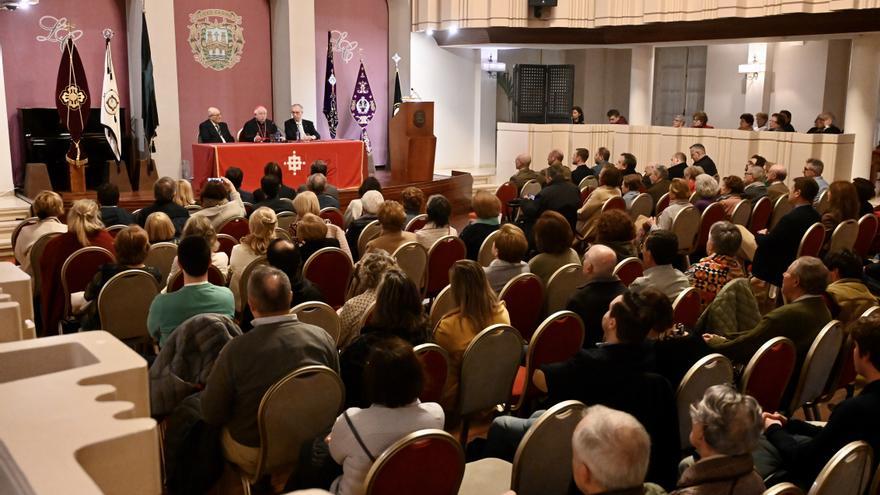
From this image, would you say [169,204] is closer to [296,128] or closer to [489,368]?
[489,368]

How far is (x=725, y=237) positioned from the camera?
4.81 metres

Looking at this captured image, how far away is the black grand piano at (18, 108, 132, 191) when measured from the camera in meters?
10.2

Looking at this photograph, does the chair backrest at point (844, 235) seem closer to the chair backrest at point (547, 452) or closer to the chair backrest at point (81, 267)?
the chair backrest at point (547, 452)

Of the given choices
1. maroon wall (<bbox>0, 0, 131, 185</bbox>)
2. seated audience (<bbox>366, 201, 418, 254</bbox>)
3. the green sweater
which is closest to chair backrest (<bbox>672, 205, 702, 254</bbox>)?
seated audience (<bbox>366, 201, 418, 254</bbox>)

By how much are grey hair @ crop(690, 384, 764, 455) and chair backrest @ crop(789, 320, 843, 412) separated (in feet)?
4.75

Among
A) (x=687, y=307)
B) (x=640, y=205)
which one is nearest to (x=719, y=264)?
(x=687, y=307)

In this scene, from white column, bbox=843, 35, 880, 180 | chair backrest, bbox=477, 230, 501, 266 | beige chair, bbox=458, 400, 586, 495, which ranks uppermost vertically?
white column, bbox=843, 35, 880, 180

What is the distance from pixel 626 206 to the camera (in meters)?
8.04

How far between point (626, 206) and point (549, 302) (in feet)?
11.3

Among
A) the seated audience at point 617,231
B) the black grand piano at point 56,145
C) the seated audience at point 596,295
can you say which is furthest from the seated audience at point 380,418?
the black grand piano at point 56,145

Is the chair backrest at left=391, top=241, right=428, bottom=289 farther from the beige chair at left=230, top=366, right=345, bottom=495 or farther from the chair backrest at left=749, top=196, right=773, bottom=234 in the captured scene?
the chair backrest at left=749, top=196, right=773, bottom=234

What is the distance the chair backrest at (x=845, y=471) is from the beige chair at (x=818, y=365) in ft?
3.89

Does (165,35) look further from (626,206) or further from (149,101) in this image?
(626,206)

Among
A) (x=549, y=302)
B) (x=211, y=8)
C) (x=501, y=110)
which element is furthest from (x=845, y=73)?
(x=549, y=302)
